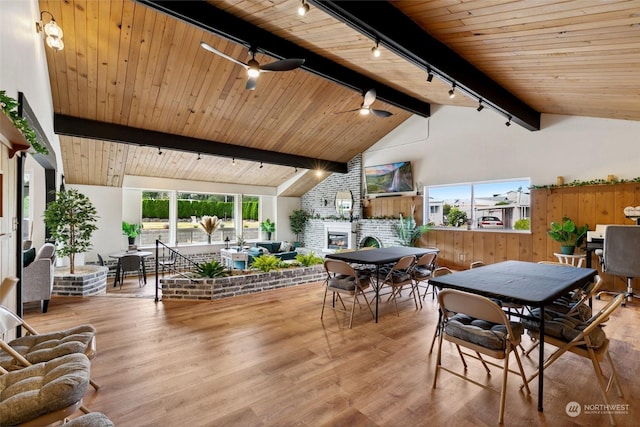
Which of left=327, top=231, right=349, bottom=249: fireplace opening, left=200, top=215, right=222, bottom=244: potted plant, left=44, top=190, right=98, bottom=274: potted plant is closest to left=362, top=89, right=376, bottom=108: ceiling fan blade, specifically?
left=44, top=190, right=98, bottom=274: potted plant

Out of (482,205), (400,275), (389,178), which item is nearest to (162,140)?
(400,275)

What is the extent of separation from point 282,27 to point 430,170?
5.25 meters

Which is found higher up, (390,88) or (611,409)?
(390,88)

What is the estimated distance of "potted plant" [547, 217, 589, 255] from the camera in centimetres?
542

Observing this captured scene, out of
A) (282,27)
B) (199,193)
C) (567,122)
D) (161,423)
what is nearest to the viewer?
(161,423)

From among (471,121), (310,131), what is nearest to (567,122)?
(471,121)

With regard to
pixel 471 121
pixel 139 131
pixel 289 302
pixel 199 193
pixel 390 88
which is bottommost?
pixel 289 302

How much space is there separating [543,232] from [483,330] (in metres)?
5.04

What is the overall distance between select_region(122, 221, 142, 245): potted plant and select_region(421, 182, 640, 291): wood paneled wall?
7686mm

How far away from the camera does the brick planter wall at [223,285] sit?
4.70 m

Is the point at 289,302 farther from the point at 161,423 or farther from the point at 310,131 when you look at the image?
the point at 310,131

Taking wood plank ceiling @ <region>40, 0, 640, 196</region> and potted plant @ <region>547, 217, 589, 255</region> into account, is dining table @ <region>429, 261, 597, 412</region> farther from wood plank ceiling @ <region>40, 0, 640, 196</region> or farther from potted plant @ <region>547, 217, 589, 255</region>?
potted plant @ <region>547, 217, 589, 255</region>

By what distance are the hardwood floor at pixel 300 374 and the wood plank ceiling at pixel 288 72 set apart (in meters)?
2.87

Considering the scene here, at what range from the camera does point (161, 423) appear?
1.97 meters
